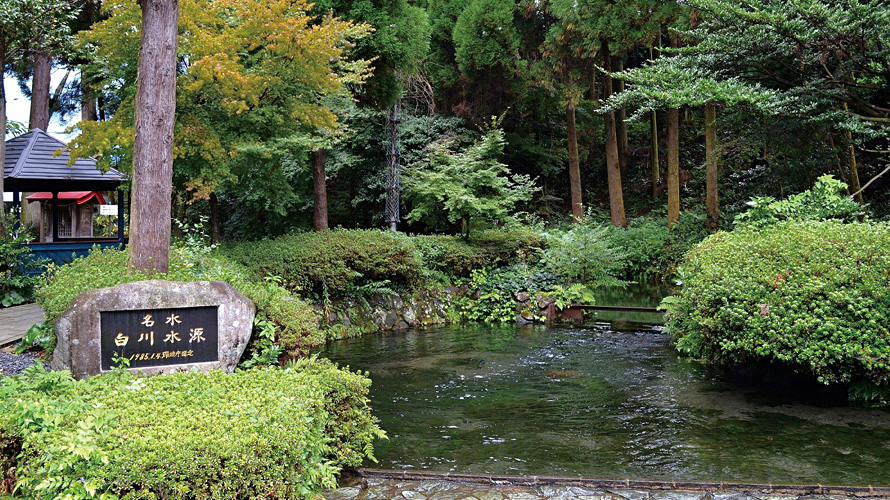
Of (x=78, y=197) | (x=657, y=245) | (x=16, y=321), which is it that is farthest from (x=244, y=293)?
(x=78, y=197)

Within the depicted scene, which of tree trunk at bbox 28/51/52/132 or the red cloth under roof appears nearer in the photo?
the red cloth under roof

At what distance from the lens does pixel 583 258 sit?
13.3m

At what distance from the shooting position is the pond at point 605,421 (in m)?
4.90

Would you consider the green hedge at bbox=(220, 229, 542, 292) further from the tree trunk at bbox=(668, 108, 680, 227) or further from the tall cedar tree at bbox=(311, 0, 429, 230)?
the tree trunk at bbox=(668, 108, 680, 227)

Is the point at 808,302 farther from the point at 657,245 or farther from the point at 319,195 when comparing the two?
the point at 657,245

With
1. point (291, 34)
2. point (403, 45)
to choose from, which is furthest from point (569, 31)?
point (291, 34)

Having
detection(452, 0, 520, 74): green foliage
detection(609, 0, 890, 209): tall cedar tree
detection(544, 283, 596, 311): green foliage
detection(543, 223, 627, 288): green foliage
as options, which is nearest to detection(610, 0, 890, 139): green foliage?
detection(609, 0, 890, 209): tall cedar tree

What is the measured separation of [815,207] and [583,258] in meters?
5.09

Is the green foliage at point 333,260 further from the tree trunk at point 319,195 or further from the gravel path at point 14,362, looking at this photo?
the gravel path at point 14,362

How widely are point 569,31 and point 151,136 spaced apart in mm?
14310

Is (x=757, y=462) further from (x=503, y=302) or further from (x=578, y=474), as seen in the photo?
(x=503, y=302)

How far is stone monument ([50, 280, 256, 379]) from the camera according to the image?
4711 mm

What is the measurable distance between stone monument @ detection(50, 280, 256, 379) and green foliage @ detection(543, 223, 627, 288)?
29.9 feet

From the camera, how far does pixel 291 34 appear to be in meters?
9.28
